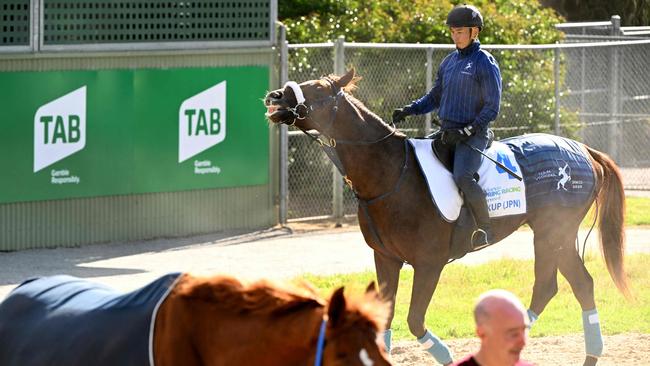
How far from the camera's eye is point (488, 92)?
9602 millimetres

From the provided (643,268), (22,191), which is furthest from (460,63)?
(22,191)

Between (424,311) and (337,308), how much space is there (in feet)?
14.9

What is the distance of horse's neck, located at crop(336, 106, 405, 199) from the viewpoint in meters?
9.48

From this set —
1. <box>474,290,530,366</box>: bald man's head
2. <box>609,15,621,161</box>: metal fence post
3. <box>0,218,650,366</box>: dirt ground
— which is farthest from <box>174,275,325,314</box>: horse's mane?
<box>609,15,621,161</box>: metal fence post

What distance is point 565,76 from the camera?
2112 centimetres

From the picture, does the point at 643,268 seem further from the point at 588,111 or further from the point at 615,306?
the point at 588,111

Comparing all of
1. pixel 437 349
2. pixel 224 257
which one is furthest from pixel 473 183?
pixel 224 257

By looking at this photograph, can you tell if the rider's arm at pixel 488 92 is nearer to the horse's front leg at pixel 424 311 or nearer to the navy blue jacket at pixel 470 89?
the navy blue jacket at pixel 470 89

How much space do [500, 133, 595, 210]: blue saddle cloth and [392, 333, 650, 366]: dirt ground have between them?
1.17 metres

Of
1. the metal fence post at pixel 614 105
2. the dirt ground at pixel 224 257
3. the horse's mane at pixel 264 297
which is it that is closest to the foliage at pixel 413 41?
the metal fence post at pixel 614 105

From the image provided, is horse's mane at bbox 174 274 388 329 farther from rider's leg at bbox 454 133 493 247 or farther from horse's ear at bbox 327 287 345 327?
rider's leg at bbox 454 133 493 247

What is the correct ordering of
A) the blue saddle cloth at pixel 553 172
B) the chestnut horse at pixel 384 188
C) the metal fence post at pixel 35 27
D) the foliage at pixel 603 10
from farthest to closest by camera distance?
the foliage at pixel 603 10
the metal fence post at pixel 35 27
the blue saddle cloth at pixel 553 172
the chestnut horse at pixel 384 188

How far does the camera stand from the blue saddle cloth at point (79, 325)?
16.4 ft

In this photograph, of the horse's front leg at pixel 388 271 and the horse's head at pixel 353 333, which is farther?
the horse's front leg at pixel 388 271
